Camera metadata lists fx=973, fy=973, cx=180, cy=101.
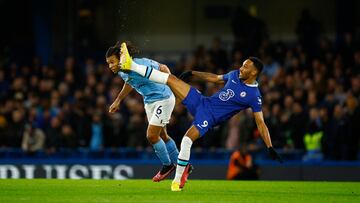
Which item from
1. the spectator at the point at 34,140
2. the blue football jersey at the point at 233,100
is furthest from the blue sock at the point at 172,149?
the spectator at the point at 34,140

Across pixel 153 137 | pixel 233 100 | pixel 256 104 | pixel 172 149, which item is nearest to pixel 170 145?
pixel 172 149

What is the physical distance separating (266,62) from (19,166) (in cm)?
683

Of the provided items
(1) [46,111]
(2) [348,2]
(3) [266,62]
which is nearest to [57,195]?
(1) [46,111]

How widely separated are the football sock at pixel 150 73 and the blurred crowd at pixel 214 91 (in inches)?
297

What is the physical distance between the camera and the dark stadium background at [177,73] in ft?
70.4

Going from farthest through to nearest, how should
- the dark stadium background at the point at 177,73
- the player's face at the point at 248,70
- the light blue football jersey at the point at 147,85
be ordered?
1. the dark stadium background at the point at 177,73
2. the light blue football jersey at the point at 147,85
3. the player's face at the point at 248,70

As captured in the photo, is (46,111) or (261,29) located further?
(261,29)

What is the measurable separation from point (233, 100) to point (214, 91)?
8370mm

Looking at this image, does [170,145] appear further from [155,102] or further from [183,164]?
[183,164]

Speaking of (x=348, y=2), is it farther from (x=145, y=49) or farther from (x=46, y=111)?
(x=46, y=111)

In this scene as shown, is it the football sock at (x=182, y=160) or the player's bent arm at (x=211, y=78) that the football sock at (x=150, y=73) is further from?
the football sock at (x=182, y=160)

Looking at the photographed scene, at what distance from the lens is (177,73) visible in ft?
82.0

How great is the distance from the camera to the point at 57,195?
13641 millimetres

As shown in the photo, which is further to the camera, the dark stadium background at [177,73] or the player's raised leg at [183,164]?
the dark stadium background at [177,73]
